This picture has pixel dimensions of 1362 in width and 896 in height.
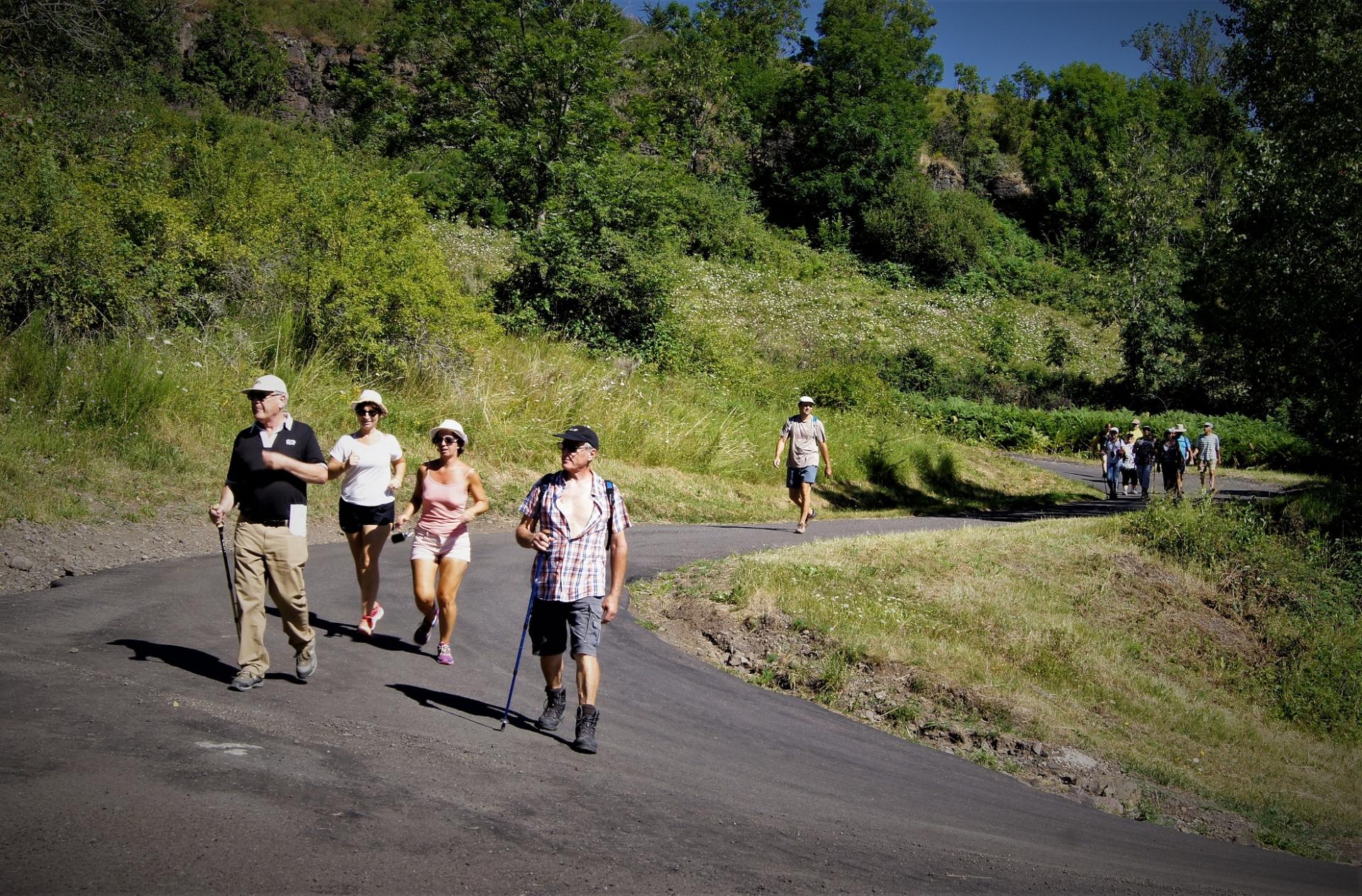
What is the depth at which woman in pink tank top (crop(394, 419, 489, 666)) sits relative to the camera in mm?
8758

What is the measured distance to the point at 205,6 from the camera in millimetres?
65438

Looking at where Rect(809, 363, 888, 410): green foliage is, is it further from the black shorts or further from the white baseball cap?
the white baseball cap

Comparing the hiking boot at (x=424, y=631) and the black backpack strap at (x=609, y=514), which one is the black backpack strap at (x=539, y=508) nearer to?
the black backpack strap at (x=609, y=514)

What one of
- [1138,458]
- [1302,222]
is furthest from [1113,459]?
[1302,222]

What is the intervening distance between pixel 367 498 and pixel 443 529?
84cm

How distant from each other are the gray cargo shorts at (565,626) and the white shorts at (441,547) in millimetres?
2055

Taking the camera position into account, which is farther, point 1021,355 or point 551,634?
point 1021,355

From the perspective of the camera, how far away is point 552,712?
7129 millimetres

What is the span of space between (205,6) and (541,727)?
7210cm

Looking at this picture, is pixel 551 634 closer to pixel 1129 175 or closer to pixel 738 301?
pixel 738 301

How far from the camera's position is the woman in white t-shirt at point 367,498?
9055 mm

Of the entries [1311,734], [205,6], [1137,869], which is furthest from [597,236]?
[205,6]

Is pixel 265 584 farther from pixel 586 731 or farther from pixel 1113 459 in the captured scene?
pixel 1113 459

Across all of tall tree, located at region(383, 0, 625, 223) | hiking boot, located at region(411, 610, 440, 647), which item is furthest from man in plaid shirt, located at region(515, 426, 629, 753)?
tall tree, located at region(383, 0, 625, 223)
